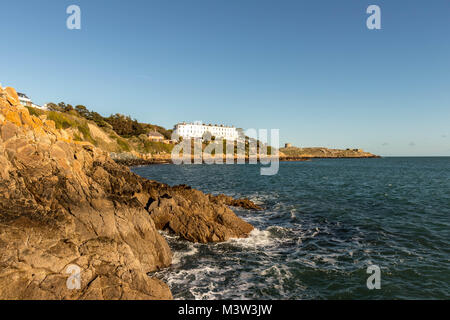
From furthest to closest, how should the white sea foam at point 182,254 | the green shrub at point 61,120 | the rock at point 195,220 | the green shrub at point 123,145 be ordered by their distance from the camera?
the green shrub at point 123,145 < the green shrub at point 61,120 < the rock at point 195,220 < the white sea foam at point 182,254

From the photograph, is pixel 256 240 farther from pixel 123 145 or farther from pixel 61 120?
pixel 123 145

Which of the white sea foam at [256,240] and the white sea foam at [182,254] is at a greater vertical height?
the white sea foam at [182,254]

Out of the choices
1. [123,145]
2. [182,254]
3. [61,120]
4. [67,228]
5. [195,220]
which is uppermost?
[61,120]

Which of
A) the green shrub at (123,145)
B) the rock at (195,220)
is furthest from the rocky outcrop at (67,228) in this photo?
the green shrub at (123,145)

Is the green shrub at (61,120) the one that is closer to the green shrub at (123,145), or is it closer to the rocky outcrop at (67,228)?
the green shrub at (123,145)

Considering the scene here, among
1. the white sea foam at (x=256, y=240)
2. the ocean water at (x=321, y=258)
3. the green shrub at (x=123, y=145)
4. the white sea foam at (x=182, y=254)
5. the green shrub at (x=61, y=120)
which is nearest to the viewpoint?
the ocean water at (x=321, y=258)

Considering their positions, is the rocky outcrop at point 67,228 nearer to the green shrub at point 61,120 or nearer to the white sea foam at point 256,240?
the white sea foam at point 256,240

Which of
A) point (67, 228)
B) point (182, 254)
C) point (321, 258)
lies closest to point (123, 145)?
point (182, 254)

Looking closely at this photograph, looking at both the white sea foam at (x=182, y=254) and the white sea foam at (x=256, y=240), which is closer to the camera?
the white sea foam at (x=182, y=254)

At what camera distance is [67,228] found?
10.0 metres

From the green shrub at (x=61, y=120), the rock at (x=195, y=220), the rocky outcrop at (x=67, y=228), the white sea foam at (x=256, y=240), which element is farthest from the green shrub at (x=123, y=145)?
the white sea foam at (x=256, y=240)

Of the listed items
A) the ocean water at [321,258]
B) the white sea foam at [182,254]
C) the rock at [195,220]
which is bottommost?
the ocean water at [321,258]

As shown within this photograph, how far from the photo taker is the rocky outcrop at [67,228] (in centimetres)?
799
